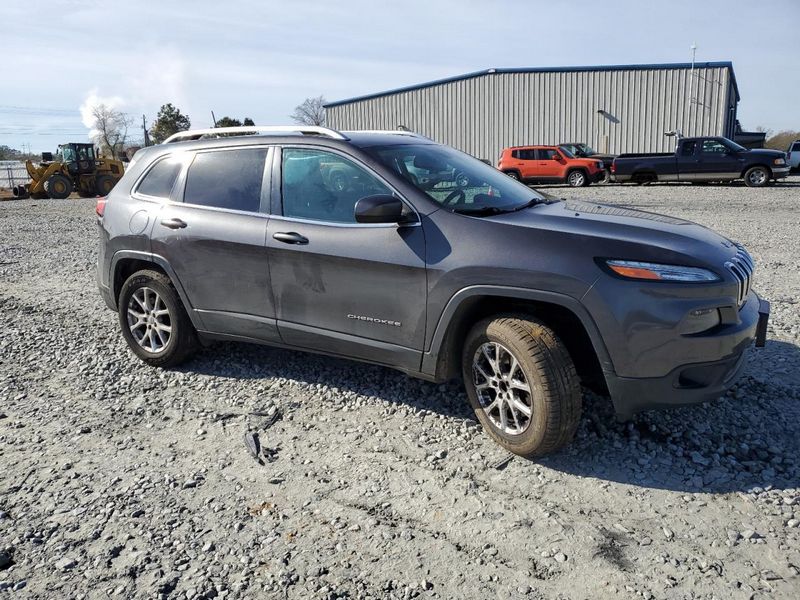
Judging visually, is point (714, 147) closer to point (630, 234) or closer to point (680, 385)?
point (630, 234)

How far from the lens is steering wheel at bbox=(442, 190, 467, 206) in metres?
4.08

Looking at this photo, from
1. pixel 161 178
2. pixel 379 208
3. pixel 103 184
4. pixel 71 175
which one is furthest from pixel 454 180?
pixel 71 175

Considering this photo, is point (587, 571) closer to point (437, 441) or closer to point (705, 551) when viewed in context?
point (705, 551)

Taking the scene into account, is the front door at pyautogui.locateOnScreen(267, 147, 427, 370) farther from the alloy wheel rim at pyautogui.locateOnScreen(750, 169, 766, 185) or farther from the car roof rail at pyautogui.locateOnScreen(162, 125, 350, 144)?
the alloy wheel rim at pyautogui.locateOnScreen(750, 169, 766, 185)

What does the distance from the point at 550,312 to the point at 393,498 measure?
131 cm

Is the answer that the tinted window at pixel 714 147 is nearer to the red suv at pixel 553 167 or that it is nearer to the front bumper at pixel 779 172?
the front bumper at pixel 779 172

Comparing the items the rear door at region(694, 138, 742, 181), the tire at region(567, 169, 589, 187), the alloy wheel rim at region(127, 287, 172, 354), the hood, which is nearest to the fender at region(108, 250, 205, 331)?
the alloy wheel rim at region(127, 287, 172, 354)

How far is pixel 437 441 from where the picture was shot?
403 cm

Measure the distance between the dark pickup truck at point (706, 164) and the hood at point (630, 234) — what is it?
2046 centimetres

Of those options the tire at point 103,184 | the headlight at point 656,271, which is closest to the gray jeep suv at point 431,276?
the headlight at point 656,271

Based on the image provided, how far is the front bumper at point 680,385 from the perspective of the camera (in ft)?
11.2

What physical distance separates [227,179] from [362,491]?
2535mm

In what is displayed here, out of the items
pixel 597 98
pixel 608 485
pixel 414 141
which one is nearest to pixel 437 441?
pixel 608 485

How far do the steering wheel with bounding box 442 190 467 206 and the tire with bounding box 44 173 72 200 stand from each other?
93.1 feet
